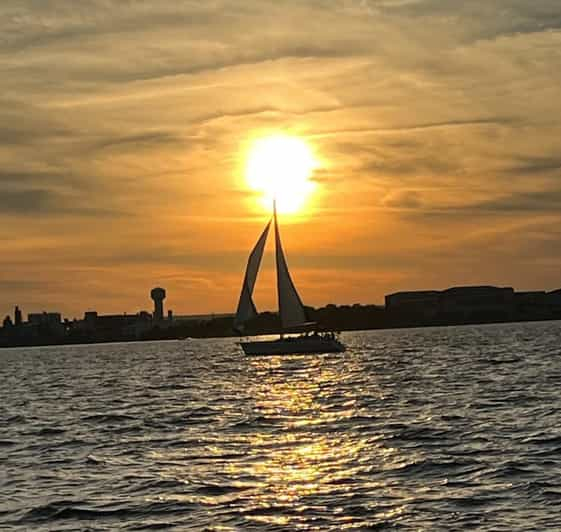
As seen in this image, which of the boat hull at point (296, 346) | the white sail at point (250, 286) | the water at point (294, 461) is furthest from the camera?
the white sail at point (250, 286)

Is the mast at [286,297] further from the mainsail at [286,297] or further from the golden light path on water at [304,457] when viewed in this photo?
the golden light path on water at [304,457]

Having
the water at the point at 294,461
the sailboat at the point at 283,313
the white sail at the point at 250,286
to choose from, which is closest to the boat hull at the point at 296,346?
the sailboat at the point at 283,313

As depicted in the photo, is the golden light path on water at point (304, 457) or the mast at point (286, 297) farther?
the mast at point (286, 297)

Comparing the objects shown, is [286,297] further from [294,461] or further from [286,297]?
[294,461]

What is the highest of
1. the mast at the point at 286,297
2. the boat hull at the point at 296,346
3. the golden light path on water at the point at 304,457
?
the mast at the point at 286,297

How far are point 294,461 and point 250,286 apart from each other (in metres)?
100

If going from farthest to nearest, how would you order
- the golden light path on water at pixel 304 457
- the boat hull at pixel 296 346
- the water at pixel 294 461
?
the boat hull at pixel 296 346 → the golden light path on water at pixel 304 457 → the water at pixel 294 461

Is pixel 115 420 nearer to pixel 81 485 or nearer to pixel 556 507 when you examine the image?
pixel 81 485

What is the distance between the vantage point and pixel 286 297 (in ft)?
436

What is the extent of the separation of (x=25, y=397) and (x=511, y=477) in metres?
55.2

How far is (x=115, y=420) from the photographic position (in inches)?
2077

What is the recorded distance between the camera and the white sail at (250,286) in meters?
132

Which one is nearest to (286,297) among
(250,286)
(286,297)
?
(286,297)

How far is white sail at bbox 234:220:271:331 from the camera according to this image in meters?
132
